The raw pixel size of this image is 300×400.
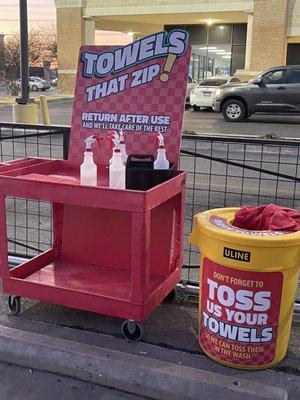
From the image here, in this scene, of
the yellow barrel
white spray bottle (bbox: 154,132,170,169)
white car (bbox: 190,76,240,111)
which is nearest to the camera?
the yellow barrel

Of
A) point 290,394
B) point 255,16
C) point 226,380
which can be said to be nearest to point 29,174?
point 226,380

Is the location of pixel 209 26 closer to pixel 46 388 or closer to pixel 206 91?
pixel 206 91

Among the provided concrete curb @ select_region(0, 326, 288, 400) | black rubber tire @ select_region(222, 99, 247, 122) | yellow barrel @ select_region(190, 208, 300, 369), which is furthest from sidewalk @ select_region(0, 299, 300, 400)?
black rubber tire @ select_region(222, 99, 247, 122)

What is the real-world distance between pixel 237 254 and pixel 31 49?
172 ft

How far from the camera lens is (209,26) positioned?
3262 cm

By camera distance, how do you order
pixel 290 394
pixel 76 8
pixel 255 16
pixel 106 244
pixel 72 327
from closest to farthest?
pixel 290 394 < pixel 72 327 < pixel 106 244 < pixel 255 16 < pixel 76 8

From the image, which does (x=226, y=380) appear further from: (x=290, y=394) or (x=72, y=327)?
(x=72, y=327)

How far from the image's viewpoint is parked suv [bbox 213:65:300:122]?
1773 centimetres

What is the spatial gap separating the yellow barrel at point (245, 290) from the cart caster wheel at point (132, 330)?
43cm

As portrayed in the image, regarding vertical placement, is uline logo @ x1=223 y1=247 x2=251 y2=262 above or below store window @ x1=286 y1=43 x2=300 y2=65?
below

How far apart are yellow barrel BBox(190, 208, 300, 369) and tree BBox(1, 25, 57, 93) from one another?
34.6 metres

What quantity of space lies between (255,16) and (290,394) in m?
26.7

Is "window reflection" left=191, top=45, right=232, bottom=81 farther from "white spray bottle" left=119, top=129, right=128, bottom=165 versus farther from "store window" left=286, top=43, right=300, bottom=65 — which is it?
"white spray bottle" left=119, top=129, right=128, bottom=165

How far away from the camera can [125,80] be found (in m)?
3.71
